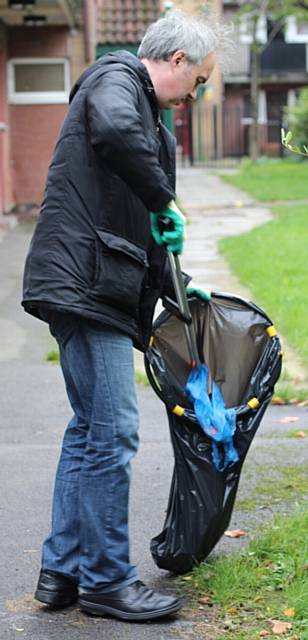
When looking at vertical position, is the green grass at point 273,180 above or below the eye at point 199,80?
below

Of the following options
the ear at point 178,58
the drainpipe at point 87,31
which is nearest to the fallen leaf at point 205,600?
the ear at point 178,58

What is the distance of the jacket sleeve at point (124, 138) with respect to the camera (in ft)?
10.8

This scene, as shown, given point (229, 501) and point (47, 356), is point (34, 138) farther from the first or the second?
point (229, 501)

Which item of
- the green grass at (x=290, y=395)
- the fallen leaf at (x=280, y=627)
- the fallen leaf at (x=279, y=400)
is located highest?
the fallen leaf at (x=280, y=627)

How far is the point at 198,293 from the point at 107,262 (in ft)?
2.24

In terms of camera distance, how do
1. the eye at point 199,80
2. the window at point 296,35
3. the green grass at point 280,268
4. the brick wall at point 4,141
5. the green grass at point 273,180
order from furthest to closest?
the window at point 296,35 < the green grass at point 273,180 < the brick wall at point 4,141 < the green grass at point 280,268 < the eye at point 199,80

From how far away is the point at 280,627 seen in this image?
351 centimetres

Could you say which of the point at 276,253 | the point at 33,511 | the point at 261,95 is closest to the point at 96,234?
the point at 33,511

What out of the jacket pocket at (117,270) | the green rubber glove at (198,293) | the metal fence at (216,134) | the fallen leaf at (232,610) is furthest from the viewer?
the metal fence at (216,134)

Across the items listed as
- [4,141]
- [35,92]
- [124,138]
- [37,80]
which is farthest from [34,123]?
[124,138]

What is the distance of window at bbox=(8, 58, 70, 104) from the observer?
1700 cm

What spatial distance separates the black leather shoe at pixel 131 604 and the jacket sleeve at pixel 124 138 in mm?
1227

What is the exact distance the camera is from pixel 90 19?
57.3 ft

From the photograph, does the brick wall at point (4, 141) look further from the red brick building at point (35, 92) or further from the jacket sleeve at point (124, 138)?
the jacket sleeve at point (124, 138)
